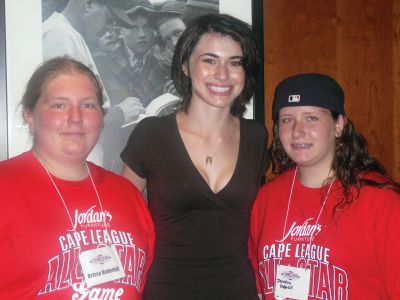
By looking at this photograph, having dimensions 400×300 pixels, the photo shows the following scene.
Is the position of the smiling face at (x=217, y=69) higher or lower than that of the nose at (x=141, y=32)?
lower

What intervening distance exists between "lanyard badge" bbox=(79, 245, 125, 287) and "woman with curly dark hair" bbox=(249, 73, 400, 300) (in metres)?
0.58

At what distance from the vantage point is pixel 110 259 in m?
1.40

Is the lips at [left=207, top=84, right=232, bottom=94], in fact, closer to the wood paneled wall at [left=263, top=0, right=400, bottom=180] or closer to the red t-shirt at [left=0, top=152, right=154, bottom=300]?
the wood paneled wall at [left=263, top=0, right=400, bottom=180]

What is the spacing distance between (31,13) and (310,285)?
1.49 m

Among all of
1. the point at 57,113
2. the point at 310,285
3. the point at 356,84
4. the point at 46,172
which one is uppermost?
the point at 356,84

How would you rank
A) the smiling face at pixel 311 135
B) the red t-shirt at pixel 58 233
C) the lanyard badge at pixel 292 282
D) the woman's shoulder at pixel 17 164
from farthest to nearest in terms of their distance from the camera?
the smiling face at pixel 311 135
the lanyard badge at pixel 292 282
the woman's shoulder at pixel 17 164
the red t-shirt at pixel 58 233

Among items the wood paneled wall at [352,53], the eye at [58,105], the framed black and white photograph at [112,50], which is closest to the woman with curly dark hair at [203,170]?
the framed black and white photograph at [112,50]

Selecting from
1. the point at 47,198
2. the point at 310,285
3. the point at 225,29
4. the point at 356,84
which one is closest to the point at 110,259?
the point at 47,198

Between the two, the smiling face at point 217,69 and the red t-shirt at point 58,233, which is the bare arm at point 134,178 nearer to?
the red t-shirt at point 58,233

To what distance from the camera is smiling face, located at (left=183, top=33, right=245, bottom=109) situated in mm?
1688

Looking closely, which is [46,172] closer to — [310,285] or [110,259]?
[110,259]

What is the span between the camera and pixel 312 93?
1613 mm

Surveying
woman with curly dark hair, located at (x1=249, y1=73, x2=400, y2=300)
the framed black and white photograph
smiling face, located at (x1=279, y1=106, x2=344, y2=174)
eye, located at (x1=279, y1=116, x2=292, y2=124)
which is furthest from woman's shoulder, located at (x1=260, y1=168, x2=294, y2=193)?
the framed black and white photograph

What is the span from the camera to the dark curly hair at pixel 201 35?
172 cm
